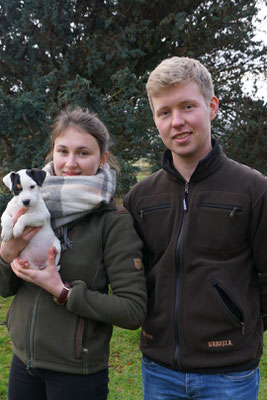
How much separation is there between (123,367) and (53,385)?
333 cm

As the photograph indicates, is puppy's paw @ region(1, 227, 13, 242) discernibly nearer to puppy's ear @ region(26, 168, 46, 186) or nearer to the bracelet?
puppy's ear @ region(26, 168, 46, 186)

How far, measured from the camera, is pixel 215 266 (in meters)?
2.16

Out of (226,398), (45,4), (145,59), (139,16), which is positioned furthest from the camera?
(145,59)

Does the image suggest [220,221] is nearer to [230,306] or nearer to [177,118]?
[230,306]

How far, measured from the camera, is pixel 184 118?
220 centimetres

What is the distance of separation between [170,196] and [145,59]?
6.84 m

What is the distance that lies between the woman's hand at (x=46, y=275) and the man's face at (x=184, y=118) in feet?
3.20

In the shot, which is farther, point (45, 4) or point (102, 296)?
point (45, 4)

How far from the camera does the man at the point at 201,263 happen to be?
6.98ft

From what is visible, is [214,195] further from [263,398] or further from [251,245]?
[263,398]

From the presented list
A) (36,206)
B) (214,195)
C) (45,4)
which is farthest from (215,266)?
(45,4)

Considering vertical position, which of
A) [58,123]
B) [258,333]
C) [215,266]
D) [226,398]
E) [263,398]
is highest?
[58,123]

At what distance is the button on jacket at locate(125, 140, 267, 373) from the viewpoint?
6.98 ft

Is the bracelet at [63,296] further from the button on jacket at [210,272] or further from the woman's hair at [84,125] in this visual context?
the woman's hair at [84,125]
